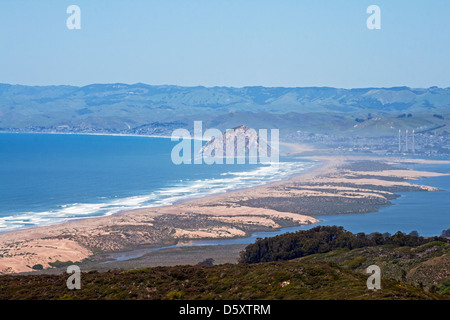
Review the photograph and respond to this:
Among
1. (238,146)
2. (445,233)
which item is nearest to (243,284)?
(445,233)

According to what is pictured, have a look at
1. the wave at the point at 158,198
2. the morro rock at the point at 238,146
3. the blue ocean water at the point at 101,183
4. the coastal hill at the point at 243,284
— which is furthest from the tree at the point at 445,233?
the morro rock at the point at 238,146

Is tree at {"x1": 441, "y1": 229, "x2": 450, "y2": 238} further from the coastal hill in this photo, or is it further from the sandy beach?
the coastal hill

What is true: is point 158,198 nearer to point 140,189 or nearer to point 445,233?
point 140,189

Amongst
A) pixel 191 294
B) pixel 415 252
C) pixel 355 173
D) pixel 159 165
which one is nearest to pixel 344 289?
pixel 191 294

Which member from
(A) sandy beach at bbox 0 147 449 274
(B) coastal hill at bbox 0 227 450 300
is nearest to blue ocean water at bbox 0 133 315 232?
(A) sandy beach at bbox 0 147 449 274

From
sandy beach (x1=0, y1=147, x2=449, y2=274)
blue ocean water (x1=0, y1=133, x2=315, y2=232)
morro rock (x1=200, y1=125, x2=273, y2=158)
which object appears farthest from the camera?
morro rock (x1=200, y1=125, x2=273, y2=158)

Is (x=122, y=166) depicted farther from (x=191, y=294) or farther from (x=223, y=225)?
(x=191, y=294)

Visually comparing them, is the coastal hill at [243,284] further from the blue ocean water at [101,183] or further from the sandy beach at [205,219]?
the blue ocean water at [101,183]
